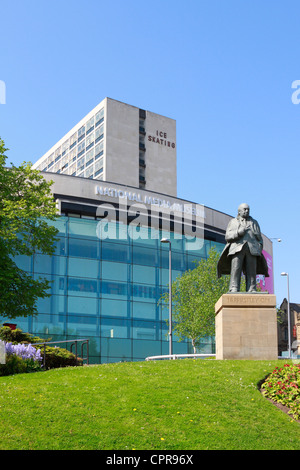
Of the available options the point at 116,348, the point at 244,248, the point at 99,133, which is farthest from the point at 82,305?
the point at 99,133

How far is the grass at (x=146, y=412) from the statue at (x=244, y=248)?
4.09 m

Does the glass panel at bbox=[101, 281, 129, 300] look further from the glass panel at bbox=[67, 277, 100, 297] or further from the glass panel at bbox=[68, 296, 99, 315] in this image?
the glass panel at bbox=[68, 296, 99, 315]

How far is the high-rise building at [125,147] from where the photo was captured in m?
92.4

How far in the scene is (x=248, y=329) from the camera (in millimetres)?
18531

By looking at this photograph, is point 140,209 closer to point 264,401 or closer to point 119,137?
point 119,137

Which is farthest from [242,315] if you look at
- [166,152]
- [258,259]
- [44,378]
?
[166,152]

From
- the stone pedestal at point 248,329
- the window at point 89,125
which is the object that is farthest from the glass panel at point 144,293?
the window at point 89,125

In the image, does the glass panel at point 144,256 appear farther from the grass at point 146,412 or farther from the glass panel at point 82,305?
the grass at point 146,412

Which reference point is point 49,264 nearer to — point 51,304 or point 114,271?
point 51,304

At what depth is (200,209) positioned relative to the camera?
6175cm

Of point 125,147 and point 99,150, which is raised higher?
point 125,147

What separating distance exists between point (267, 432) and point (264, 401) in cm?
189

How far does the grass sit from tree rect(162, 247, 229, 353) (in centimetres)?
2792

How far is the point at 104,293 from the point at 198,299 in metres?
9.43
